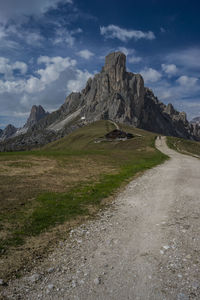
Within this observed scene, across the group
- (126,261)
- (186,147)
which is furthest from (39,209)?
(186,147)

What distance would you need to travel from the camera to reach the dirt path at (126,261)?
5402 millimetres

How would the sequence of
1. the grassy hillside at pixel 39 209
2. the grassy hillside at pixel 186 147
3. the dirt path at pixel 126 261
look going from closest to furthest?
the dirt path at pixel 126 261, the grassy hillside at pixel 39 209, the grassy hillside at pixel 186 147

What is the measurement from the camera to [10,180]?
18234 mm

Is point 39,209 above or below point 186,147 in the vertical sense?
below

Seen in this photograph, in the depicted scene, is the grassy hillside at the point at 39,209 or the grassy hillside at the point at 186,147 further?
the grassy hillside at the point at 186,147

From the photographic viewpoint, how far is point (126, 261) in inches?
263

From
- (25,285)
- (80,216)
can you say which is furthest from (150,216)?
(25,285)

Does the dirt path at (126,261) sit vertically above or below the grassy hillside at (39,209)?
below

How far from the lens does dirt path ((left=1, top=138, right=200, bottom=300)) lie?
5.40m

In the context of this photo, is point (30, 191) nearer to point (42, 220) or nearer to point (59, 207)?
point (59, 207)

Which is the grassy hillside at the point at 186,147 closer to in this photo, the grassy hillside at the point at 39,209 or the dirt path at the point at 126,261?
the grassy hillside at the point at 39,209

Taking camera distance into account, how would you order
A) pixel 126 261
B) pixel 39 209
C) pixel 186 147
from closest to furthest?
pixel 126 261, pixel 39 209, pixel 186 147

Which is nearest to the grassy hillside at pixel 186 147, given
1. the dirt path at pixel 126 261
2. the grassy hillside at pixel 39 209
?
the grassy hillside at pixel 39 209

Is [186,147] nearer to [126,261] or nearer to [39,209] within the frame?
[39,209]
